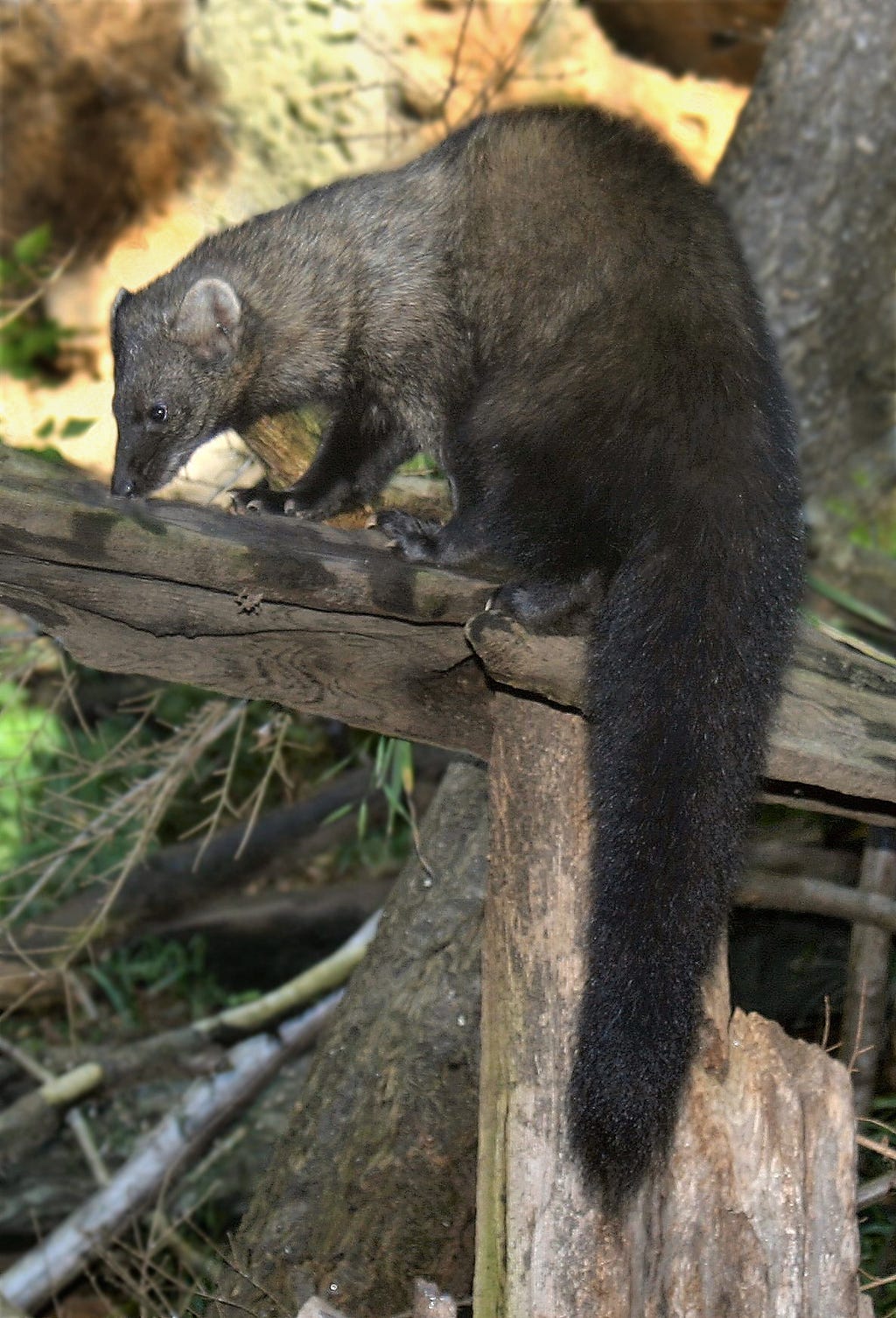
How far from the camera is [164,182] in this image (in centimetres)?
895

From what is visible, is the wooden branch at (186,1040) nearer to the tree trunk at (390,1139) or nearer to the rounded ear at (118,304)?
the tree trunk at (390,1139)

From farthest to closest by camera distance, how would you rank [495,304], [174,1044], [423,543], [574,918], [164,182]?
1. [164,182]
2. [174,1044]
3. [495,304]
4. [423,543]
5. [574,918]

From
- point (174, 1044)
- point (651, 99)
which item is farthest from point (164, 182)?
point (174, 1044)

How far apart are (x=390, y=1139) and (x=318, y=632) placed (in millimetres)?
1301

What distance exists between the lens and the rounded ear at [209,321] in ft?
11.3

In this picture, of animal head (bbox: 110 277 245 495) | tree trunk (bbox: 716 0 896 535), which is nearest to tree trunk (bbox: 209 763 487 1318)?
animal head (bbox: 110 277 245 495)

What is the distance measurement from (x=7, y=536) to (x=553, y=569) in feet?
3.50

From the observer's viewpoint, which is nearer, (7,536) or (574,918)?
(7,536)

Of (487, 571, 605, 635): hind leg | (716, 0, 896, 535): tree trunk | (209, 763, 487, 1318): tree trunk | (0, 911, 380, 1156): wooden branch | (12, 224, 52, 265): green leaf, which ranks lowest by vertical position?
(0, 911, 380, 1156): wooden branch

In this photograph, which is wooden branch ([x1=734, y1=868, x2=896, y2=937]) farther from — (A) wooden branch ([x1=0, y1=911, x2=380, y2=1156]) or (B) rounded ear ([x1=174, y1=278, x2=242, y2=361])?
(B) rounded ear ([x1=174, y1=278, x2=242, y2=361])

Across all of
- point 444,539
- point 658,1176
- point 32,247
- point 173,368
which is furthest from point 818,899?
point 32,247

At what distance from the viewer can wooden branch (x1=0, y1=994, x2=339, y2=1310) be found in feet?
13.6

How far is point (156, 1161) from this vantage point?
169 inches

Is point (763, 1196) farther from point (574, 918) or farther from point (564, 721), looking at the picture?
point (564, 721)
